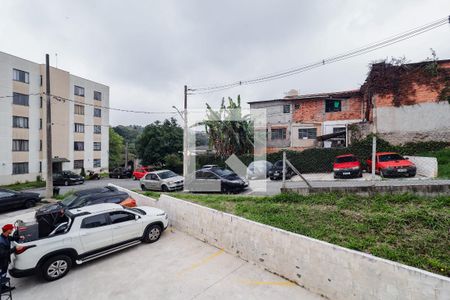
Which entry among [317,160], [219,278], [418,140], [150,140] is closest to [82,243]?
[219,278]

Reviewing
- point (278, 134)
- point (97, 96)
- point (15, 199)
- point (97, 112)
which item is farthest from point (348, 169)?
point (97, 96)

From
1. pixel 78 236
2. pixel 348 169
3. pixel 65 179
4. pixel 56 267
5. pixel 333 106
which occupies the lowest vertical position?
pixel 56 267

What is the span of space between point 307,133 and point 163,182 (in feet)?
52.2

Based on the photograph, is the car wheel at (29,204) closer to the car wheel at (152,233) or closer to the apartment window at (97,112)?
the car wheel at (152,233)

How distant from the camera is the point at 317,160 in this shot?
54.3ft

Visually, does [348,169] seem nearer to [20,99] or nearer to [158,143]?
[158,143]

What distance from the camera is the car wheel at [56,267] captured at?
549 cm

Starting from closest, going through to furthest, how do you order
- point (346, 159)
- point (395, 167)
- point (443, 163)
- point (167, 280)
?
point (167, 280) < point (395, 167) < point (443, 163) < point (346, 159)

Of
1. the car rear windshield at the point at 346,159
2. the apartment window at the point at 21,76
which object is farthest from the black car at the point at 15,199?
the apartment window at the point at 21,76

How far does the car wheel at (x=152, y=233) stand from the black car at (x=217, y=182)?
5.16 metres

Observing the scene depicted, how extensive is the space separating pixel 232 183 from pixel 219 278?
23.3 ft

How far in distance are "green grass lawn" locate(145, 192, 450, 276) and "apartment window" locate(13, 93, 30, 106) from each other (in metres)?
29.6

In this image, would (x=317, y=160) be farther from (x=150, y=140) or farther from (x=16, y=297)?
(x=150, y=140)

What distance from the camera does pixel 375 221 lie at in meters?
5.29
